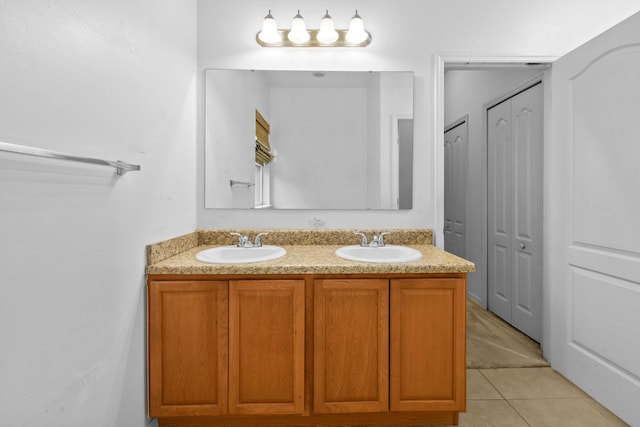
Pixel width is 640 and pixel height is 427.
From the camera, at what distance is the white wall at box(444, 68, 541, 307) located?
300 centimetres

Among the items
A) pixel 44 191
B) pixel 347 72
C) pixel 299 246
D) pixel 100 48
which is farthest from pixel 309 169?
pixel 44 191

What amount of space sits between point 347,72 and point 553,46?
4.35ft

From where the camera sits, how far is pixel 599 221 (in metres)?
1.71

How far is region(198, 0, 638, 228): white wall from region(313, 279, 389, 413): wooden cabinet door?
25.8 inches

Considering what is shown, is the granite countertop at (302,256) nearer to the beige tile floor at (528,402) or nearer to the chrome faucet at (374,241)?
the chrome faucet at (374,241)

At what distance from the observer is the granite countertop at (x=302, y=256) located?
1404 mm

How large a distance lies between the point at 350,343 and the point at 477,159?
2.47m

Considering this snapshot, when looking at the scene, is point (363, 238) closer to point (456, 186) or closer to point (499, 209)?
point (499, 209)

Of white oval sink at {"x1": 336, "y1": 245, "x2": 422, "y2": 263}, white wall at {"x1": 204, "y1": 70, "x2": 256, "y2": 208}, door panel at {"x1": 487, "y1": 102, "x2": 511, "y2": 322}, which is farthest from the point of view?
door panel at {"x1": 487, "y1": 102, "x2": 511, "y2": 322}

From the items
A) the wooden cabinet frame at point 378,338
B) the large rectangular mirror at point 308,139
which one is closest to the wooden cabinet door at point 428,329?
the wooden cabinet frame at point 378,338

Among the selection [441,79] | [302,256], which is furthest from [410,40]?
[302,256]

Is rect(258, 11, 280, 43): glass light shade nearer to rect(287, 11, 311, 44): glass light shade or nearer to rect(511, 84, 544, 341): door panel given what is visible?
rect(287, 11, 311, 44): glass light shade

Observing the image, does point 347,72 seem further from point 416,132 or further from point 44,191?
point 44,191

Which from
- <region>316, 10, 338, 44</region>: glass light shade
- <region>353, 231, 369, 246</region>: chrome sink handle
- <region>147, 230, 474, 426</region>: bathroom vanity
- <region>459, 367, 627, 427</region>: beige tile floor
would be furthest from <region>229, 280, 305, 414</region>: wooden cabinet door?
<region>316, 10, 338, 44</region>: glass light shade
